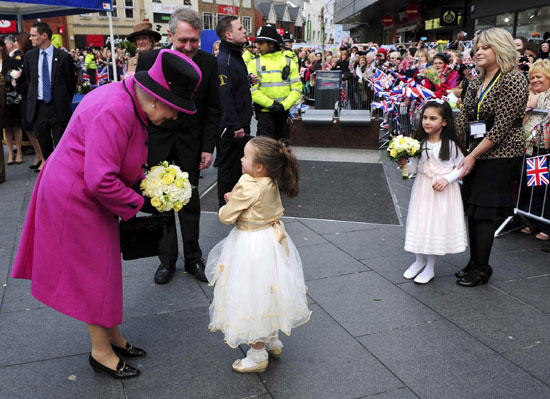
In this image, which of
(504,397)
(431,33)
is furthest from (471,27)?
(504,397)

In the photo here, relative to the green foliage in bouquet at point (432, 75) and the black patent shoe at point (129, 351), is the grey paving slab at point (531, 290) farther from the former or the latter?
the green foliage in bouquet at point (432, 75)

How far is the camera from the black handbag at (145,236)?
303 cm

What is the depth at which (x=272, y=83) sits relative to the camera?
719 centimetres

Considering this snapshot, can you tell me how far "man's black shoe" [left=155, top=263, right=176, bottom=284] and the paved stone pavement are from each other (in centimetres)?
6

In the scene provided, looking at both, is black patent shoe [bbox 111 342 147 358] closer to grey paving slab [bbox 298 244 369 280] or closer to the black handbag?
the black handbag

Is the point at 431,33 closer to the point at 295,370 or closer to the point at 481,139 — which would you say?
the point at 481,139

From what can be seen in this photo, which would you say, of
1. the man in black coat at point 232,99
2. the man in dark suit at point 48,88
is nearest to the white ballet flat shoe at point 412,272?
the man in black coat at point 232,99

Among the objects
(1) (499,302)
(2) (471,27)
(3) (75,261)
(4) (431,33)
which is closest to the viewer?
(3) (75,261)

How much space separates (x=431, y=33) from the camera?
1193 inches

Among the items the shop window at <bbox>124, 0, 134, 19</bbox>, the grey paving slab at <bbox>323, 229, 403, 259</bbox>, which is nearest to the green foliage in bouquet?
the grey paving slab at <bbox>323, 229, 403, 259</bbox>

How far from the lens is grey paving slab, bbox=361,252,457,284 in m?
4.65

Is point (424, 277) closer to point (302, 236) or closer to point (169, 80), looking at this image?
point (302, 236)

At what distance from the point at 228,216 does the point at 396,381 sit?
4.61 ft

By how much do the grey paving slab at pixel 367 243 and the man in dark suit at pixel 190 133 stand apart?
1.58 meters
